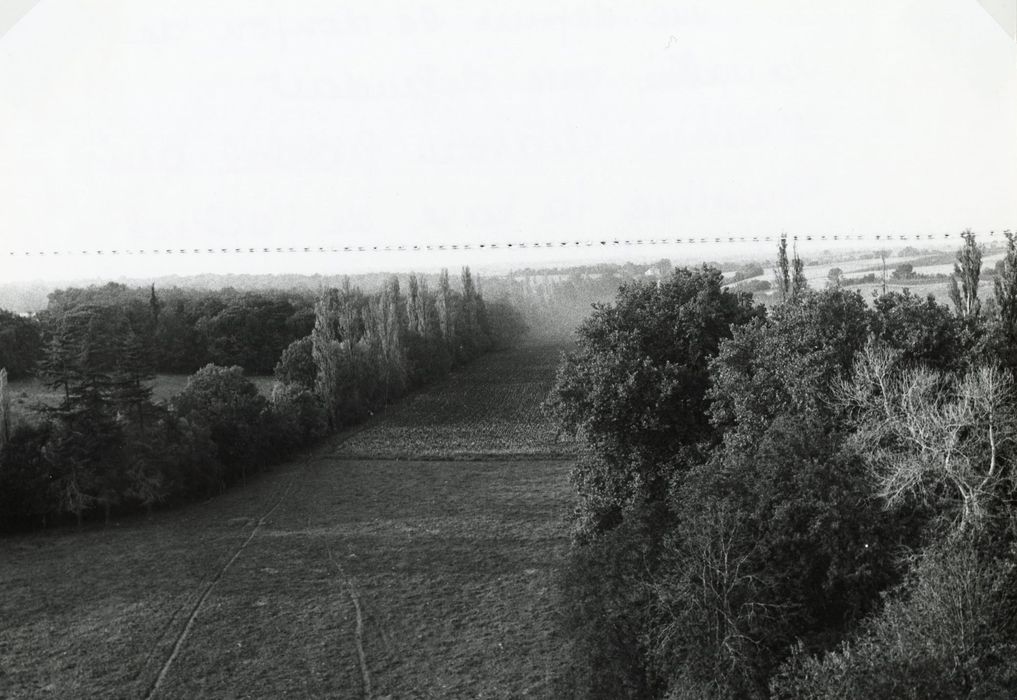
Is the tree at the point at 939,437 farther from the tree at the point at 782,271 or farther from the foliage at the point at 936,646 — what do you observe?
the tree at the point at 782,271

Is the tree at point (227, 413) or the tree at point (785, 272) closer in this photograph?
the tree at point (785, 272)

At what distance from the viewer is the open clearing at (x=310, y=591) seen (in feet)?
63.5

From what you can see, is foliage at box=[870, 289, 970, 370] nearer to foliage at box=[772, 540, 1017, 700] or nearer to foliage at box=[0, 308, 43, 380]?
foliage at box=[772, 540, 1017, 700]

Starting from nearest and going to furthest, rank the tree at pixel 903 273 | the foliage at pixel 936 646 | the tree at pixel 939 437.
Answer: the foliage at pixel 936 646 → the tree at pixel 939 437 → the tree at pixel 903 273

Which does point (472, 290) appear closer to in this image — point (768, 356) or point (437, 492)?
point (437, 492)

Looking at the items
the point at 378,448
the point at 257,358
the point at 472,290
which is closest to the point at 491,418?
the point at 378,448

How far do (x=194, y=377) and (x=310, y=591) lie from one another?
2402 cm

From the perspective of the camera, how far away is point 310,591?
25.0 metres

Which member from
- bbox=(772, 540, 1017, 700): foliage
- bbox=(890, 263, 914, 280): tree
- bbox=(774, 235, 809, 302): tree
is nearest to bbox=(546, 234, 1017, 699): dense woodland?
bbox=(772, 540, 1017, 700): foliage

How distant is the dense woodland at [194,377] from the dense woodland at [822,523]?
80.7 ft

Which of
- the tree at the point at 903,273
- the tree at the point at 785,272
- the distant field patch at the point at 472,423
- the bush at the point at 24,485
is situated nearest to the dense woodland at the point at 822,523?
the tree at the point at 785,272

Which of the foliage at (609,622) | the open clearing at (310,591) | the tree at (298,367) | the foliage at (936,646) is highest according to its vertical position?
the tree at (298,367)

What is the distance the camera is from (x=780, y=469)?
54.5ft

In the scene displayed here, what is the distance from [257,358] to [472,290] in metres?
24.6
